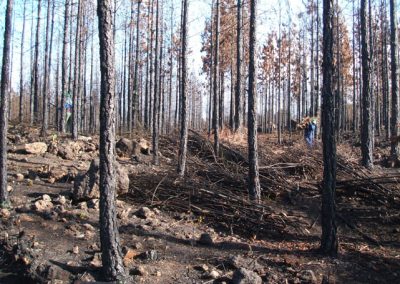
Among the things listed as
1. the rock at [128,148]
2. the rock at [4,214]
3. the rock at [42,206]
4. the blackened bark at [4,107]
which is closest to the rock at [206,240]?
the rock at [42,206]

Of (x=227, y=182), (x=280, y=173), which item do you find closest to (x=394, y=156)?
(x=280, y=173)

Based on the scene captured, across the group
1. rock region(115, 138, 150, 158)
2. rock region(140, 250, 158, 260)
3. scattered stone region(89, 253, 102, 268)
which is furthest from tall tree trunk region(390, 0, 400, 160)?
scattered stone region(89, 253, 102, 268)

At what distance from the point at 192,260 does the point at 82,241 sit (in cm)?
194

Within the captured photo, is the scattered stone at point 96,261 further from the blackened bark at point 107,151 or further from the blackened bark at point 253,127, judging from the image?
the blackened bark at point 253,127

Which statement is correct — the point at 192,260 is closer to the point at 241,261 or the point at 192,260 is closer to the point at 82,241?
the point at 241,261

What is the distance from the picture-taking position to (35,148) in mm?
13484

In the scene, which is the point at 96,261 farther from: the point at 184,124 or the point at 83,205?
the point at 184,124

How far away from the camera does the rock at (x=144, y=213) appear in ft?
26.5

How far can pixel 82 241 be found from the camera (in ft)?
22.5

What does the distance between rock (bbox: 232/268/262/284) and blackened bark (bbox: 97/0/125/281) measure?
5.08ft

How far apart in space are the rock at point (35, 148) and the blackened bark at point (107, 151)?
905 centimetres

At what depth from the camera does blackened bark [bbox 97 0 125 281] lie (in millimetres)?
5234

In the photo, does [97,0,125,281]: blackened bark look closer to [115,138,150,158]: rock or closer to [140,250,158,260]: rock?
[140,250,158,260]: rock

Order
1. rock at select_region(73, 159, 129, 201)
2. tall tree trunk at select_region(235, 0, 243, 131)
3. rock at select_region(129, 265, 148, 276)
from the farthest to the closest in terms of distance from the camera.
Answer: tall tree trunk at select_region(235, 0, 243, 131)
rock at select_region(73, 159, 129, 201)
rock at select_region(129, 265, 148, 276)
